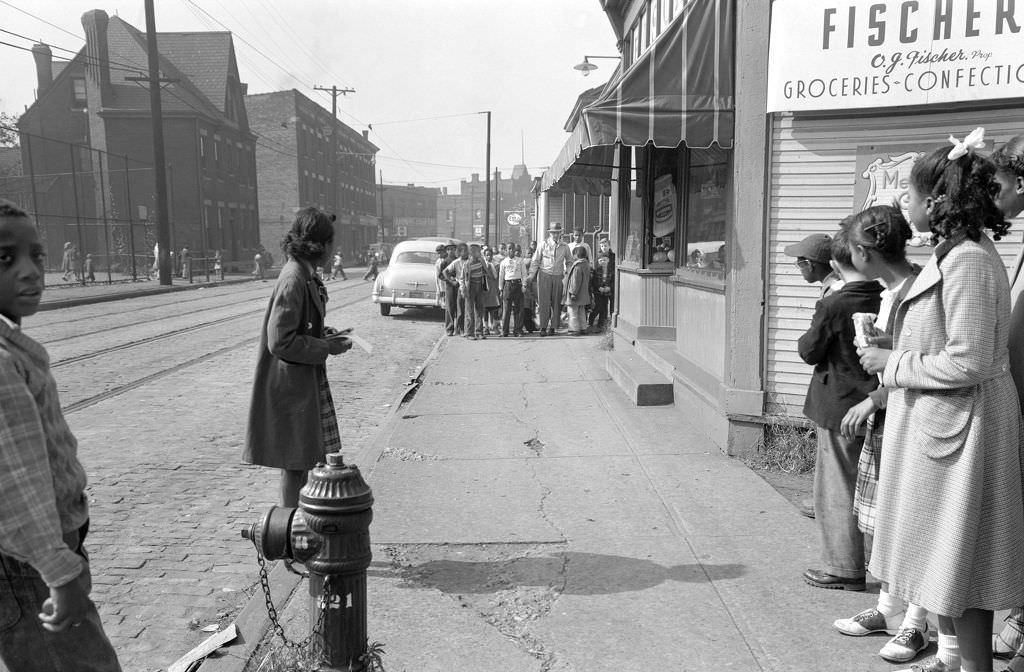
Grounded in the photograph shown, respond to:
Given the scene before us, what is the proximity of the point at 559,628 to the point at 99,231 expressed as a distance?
39.2 meters

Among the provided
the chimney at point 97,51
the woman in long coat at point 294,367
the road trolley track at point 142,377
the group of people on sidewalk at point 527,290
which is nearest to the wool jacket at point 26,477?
the woman in long coat at point 294,367

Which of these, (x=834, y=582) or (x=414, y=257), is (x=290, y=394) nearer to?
(x=834, y=582)

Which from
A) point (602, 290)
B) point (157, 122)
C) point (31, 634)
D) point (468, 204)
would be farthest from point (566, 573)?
point (468, 204)

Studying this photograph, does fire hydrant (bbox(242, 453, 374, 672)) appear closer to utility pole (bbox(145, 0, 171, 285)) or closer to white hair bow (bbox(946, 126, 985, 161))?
white hair bow (bbox(946, 126, 985, 161))

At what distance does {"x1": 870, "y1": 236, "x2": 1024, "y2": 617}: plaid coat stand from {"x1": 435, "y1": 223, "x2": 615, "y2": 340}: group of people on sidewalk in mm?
11763

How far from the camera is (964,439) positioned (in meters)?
2.58

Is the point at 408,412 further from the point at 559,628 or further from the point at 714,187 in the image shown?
the point at 559,628

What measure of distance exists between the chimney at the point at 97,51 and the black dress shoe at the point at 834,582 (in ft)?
140

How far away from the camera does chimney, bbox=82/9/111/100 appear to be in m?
37.9

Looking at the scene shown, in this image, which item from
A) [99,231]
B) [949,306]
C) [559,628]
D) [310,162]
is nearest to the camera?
[949,306]

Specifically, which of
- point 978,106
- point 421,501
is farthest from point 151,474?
point 978,106

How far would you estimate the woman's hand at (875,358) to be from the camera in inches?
113

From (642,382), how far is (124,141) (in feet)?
128

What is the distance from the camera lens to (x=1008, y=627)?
121 inches
